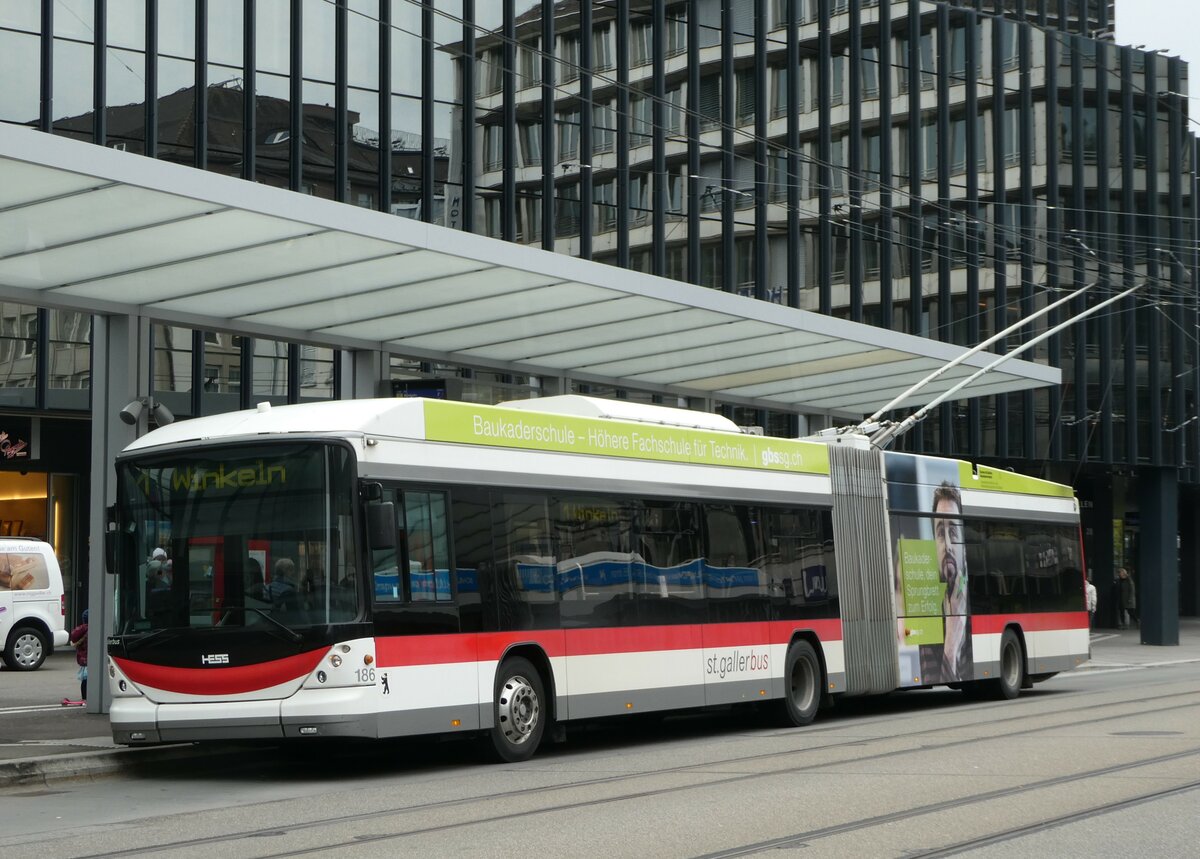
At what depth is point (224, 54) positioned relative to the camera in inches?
1084

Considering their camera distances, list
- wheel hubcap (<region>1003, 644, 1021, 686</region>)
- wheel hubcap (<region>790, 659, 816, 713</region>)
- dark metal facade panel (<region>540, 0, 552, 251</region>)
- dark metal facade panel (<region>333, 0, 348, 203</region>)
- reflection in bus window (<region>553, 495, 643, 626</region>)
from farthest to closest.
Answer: dark metal facade panel (<region>540, 0, 552, 251</region>) → dark metal facade panel (<region>333, 0, 348, 203</region>) → wheel hubcap (<region>1003, 644, 1021, 686</region>) → wheel hubcap (<region>790, 659, 816, 713</region>) → reflection in bus window (<region>553, 495, 643, 626</region>)

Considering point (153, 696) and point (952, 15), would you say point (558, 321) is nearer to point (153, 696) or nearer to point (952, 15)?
Answer: point (153, 696)

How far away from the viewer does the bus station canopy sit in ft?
42.6

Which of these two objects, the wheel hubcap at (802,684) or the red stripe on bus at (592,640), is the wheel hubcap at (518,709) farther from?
the wheel hubcap at (802,684)

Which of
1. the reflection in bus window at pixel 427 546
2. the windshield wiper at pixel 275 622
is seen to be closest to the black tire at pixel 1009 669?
the reflection in bus window at pixel 427 546

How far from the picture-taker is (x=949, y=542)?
20.0m

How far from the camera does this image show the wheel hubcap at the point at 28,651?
26722mm

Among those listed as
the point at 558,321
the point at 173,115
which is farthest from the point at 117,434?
the point at 173,115

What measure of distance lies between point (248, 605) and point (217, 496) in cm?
90

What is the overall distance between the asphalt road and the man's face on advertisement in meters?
3.51

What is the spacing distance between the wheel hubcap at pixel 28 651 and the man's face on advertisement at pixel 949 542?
15.2 metres

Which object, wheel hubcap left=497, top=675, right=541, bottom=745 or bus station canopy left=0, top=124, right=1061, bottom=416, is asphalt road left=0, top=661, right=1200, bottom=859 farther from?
bus station canopy left=0, top=124, right=1061, bottom=416

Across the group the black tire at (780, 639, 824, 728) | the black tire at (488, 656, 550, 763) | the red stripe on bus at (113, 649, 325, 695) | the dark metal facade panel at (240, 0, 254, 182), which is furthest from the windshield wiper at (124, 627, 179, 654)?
the dark metal facade panel at (240, 0, 254, 182)

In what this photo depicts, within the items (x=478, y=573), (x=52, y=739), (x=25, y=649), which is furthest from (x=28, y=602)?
(x=478, y=573)
